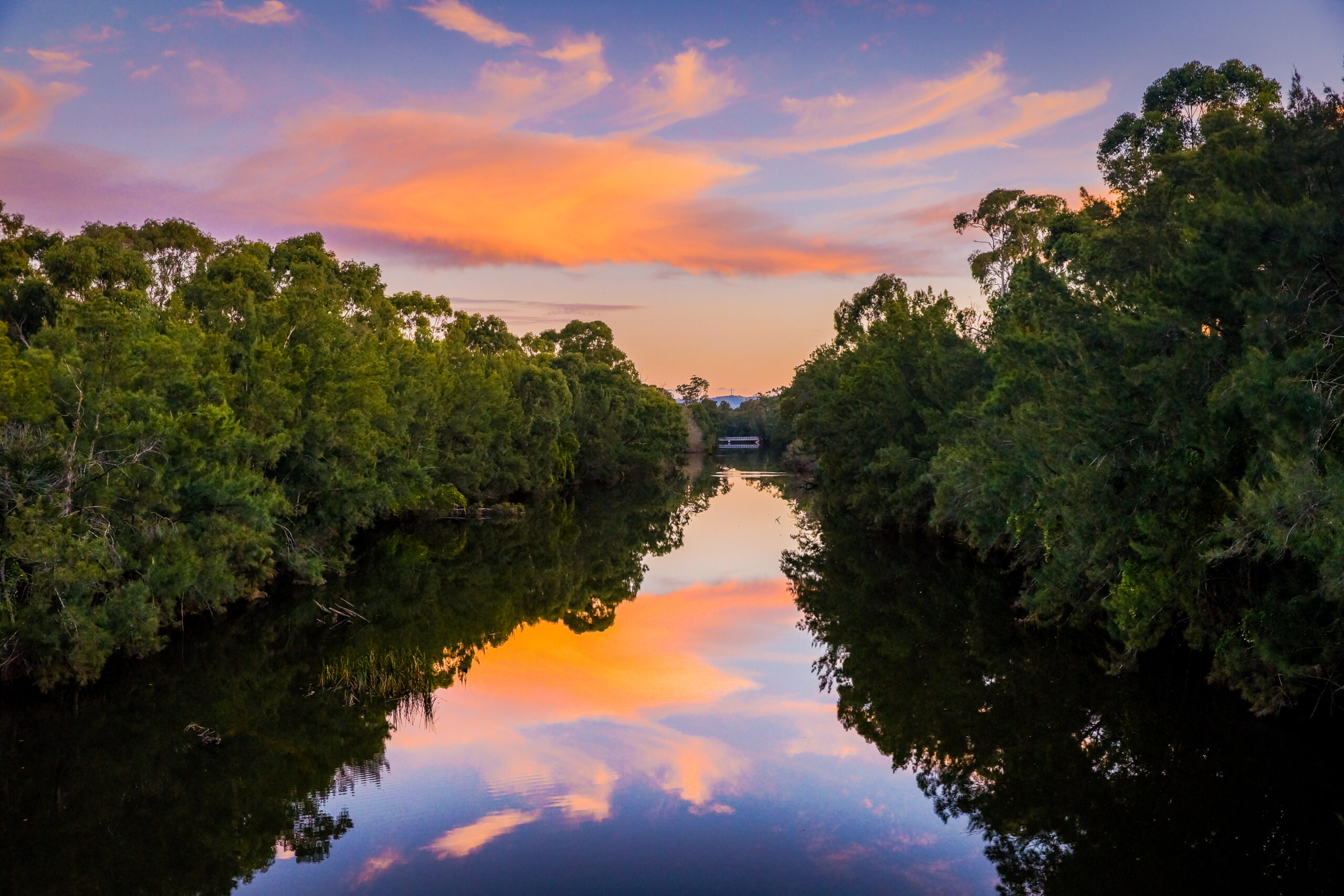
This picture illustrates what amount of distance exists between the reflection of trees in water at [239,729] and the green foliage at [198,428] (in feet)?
3.91

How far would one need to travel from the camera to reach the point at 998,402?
26484 mm

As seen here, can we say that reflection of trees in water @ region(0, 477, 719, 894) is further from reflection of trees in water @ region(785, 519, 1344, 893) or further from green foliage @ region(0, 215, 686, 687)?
reflection of trees in water @ region(785, 519, 1344, 893)

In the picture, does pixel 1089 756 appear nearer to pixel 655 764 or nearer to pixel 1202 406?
pixel 1202 406

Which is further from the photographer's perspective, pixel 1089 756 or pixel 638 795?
pixel 1089 756

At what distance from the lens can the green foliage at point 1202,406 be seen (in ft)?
40.0

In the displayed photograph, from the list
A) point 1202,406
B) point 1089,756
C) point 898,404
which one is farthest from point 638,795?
point 898,404

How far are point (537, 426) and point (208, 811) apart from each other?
52677 millimetres

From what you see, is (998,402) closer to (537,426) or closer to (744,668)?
(744,668)

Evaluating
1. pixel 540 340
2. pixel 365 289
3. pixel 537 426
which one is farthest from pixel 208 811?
pixel 540 340

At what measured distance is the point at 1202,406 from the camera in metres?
14.6

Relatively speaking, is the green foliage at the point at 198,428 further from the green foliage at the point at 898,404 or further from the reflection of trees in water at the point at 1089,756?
the green foliage at the point at 898,404

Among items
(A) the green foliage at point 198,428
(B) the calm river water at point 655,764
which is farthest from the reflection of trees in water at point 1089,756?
(A) the green foliage at point 198,428

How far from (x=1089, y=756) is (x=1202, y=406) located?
6080mm

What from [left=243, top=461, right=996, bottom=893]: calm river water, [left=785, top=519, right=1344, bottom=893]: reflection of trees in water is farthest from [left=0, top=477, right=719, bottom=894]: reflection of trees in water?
[left=785, top=519, right=1344, bottom=893]: reflection of trees in water
